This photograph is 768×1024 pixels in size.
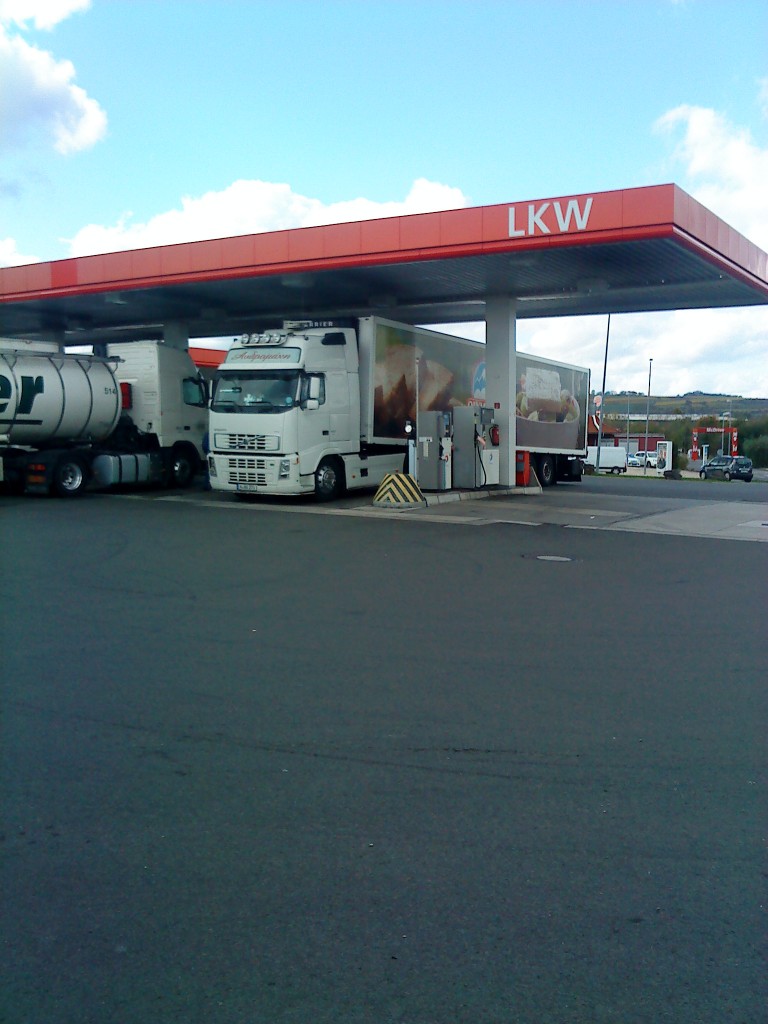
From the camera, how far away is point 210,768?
16.2 ft

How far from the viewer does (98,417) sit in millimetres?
22641

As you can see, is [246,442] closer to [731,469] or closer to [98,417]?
[98,417]

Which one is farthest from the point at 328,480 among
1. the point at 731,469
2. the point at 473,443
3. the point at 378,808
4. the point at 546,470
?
the point at 731,469

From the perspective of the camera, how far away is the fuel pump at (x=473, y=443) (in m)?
23.2

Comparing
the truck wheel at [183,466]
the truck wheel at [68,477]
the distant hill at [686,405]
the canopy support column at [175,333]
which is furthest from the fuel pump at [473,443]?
the distant hill at [686,405]

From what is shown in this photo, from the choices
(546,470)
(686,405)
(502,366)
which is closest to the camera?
(502,366)

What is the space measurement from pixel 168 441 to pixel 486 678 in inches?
740

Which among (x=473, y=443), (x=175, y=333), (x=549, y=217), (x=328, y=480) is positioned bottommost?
(x=328, y=480)

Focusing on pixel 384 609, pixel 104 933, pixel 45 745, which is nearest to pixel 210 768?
pixel 45 745

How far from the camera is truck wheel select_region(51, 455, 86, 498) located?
21.3 meters

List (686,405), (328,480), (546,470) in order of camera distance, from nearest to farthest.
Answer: (328,480), (546,470), (686,405)

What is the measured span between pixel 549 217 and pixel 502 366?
6.16m

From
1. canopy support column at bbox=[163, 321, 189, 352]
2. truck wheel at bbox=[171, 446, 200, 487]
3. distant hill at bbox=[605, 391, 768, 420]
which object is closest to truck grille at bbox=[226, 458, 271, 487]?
truck wheel at bbox=[171, 446, 200, 487]

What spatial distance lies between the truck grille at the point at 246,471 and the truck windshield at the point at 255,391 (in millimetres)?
1101
